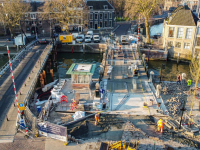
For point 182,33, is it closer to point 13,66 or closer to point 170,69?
point 170,69

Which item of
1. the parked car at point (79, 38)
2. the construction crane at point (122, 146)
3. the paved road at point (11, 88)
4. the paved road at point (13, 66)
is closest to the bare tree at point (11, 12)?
the parked car at point (79, 38)

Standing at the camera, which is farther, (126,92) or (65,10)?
(65,10)

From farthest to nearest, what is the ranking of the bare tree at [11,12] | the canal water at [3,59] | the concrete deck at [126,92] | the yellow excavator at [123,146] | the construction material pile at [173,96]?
the bare tree at [11,12]
the canal water at [3,59]
the construction material pile at [173,96]
the concrete deck at [126,92]
the yellow excavator at [123,146]

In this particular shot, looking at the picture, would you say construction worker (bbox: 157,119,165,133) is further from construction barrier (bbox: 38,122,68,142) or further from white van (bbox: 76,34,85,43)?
white van (bbox: 76,34,85,43)

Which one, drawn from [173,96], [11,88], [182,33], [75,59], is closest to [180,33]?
[182,33]

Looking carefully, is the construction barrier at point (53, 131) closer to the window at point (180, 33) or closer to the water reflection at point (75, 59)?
the water reflection at point (75, 59)
